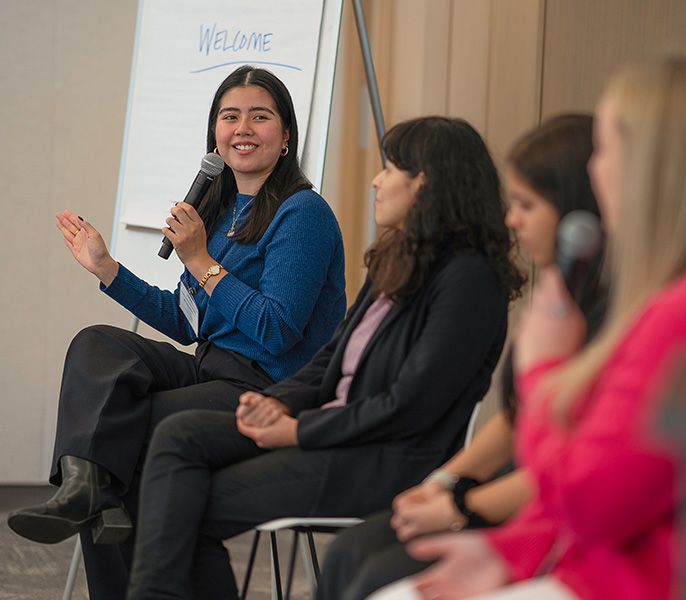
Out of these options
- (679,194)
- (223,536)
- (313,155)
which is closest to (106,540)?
(223,536)

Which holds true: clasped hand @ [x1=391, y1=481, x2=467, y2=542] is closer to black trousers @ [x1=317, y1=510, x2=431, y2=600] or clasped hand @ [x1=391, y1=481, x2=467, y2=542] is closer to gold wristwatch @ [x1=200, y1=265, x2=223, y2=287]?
black trousers @ [x1=317, y1=510, x2=431, y2=600]

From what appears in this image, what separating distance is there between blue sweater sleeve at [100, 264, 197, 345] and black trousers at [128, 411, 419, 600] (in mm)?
747

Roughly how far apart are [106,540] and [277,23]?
158 centimetres

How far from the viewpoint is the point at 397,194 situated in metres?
1.87

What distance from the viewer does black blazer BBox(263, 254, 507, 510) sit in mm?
1713

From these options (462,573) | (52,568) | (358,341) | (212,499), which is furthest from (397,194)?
(52,568)

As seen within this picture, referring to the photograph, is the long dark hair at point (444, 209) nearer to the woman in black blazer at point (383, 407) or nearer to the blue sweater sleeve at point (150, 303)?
the woman in black blazer at point (383, 407)

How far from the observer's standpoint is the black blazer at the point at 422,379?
1713mm

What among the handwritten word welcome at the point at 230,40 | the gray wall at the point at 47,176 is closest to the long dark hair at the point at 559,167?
the handwritten word welcome at the point at 230,40

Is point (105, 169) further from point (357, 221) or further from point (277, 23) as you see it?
point (277, 23)

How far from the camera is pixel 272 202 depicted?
249 centimetres

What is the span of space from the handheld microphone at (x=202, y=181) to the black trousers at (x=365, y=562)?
1.10m

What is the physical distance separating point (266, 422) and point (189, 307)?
27.8 inches

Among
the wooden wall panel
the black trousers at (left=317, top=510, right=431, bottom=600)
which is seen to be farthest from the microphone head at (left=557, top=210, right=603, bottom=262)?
the wooden wall panel
